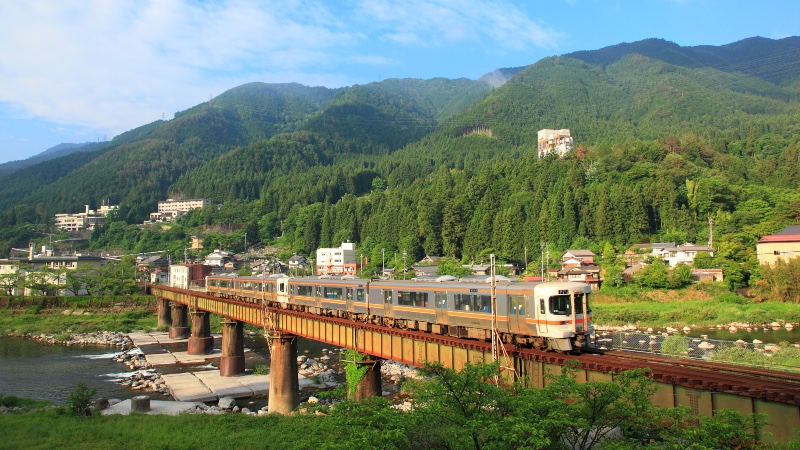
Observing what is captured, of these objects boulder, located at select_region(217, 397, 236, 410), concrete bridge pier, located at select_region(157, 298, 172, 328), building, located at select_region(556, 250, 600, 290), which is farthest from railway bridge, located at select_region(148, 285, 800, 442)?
building, located at select_region(556, 250, 600, 290)

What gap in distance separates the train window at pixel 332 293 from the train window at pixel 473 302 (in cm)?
1326

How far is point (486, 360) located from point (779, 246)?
6605 centimetres

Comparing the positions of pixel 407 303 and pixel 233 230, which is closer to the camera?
pixel 407 303

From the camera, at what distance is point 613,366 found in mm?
15508

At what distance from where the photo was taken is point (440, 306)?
2620 centimetres

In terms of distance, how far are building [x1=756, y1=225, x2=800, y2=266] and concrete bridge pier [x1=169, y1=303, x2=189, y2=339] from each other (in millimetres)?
77319

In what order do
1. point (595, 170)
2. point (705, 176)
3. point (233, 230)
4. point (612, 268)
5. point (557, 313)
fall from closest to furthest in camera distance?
point (557, 313) < point (612, 268) < point (705, 176) < point (595, 170) < point (233, 230)

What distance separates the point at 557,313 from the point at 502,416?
904 cm

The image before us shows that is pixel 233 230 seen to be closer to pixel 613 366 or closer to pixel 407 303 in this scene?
pixel 407 303

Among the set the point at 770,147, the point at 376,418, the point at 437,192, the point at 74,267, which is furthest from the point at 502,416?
the point at 770,147

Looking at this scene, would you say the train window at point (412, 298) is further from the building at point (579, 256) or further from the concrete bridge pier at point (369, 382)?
the building at point (579, 256)

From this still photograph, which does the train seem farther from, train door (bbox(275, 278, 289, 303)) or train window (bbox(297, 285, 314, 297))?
train door (bbox(275, 278, 289, 303))

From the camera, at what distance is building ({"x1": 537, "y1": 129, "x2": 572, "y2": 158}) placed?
528ft

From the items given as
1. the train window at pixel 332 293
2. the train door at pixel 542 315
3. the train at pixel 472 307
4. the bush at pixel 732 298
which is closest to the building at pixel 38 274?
the train at pixel 472 307
